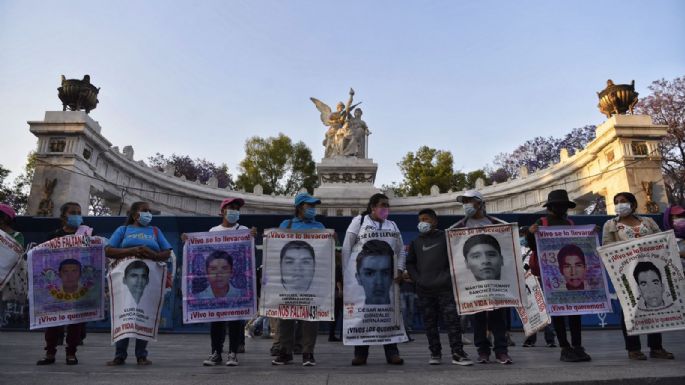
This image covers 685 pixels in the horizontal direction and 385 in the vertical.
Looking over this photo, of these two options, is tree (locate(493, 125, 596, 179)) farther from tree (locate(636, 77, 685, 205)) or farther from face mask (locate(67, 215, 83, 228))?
face mask (locate(67, 215, 83, 228))

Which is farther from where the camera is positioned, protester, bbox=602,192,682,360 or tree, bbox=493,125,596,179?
tree, bbox=493,125,596,179

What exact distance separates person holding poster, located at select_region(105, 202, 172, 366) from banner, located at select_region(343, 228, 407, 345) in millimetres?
2430

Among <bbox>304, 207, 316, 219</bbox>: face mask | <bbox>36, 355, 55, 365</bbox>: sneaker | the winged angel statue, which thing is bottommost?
<bbox>36, 355, 55, 365</bbox>: sneaker

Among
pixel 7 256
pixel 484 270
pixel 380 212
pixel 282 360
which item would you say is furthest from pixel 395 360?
pixel 7 256

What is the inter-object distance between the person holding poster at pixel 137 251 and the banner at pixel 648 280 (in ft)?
18.7

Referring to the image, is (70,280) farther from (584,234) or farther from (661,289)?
(661,289)

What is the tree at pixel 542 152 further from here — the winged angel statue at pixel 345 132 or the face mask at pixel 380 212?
the face mask at pixel 380 212

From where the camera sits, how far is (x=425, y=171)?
46.6 m

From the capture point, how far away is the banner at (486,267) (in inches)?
211

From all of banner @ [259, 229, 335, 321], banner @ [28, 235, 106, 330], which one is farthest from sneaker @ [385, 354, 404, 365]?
banner @ [28, 235, 106, 330]

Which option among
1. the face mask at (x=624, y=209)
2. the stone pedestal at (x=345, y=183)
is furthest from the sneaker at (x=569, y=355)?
the stone pedestal at (x=345, y=183)

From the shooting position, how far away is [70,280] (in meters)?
5.84

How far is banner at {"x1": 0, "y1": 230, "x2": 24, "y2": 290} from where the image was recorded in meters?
5.96

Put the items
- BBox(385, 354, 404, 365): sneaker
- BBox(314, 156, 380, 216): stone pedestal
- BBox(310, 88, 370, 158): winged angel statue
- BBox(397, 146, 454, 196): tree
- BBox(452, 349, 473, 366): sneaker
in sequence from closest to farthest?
BBox(452, 349, 473, 366): sneaker
BBox(385, 354, 404, 365): sneaker
BBox(314, 156, 380, 216): stone pedestal
BBox(310, 88, 370, 158): winged angel statue
BBox(397, 146, 454, 196): tree
